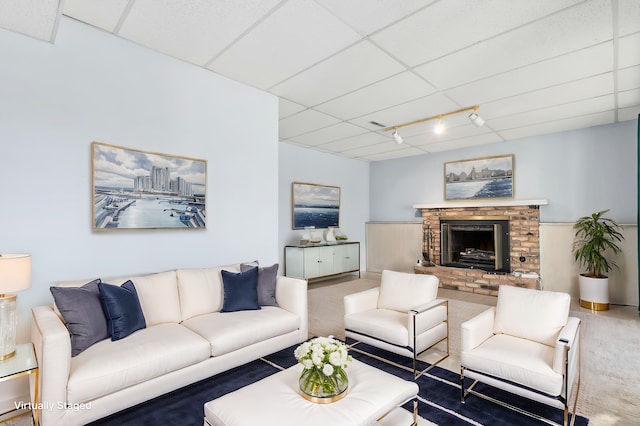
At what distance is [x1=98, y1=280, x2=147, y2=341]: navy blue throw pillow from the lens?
2.44 m

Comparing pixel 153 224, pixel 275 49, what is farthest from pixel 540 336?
pixel 153 224

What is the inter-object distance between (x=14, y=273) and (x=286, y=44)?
2.62 m

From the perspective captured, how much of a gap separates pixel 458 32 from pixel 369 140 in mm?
3496

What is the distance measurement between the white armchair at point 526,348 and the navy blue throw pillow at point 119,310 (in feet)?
8.33

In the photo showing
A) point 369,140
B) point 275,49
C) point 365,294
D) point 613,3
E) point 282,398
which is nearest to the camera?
point 282,398

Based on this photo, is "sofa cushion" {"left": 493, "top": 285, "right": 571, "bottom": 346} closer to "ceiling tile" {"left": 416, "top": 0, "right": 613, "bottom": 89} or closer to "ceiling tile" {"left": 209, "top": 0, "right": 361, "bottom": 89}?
"ceiling tile" {"left": 416, "top": 0, "right": 613, "bottom": 89}

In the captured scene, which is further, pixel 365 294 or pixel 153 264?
pixel 365 294

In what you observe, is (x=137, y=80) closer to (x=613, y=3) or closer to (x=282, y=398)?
(x=282, y=398)

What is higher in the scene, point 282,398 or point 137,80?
point 137,80

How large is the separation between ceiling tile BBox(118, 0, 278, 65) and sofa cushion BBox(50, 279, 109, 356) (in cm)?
215

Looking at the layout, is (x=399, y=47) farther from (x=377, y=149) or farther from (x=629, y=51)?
(x=377, y=149)

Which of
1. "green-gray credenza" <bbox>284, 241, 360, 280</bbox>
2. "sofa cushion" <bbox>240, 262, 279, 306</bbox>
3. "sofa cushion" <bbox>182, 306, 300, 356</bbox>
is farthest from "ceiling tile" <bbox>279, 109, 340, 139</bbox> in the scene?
"sofa cushion" <bbox>182, 306, 300, 356</bbox>

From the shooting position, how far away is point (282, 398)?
1815 millimetres

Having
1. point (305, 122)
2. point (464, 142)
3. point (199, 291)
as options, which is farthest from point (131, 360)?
point (464, 142)
